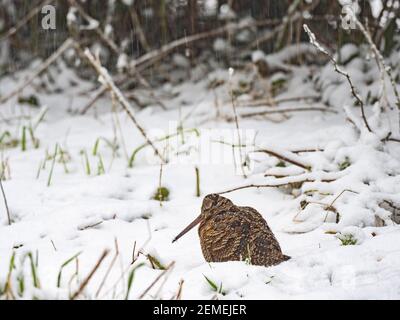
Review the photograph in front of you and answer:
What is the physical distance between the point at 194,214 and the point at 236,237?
1.85ft

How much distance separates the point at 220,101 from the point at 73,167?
1434mm

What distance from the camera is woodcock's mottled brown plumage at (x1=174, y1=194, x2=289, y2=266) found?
1.93 m

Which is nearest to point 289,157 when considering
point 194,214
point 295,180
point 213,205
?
point 295,180

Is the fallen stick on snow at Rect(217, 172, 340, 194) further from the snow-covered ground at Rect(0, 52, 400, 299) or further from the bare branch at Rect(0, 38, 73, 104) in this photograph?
the bare branch at Rect(0, 38, 73, 104)

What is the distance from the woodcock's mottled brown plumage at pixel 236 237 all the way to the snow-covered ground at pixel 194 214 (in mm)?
55

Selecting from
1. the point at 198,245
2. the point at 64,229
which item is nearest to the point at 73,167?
the point at 64,229

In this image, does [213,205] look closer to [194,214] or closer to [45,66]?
[194,214]

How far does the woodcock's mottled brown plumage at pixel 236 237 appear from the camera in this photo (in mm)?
1926

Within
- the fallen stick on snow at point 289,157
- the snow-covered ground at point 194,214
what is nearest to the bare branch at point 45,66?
the snow-covered ground at point 194,214

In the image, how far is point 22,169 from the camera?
3248mm

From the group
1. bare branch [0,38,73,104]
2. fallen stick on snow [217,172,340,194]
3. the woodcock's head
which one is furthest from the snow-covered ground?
bare branch [0,38,73,104]

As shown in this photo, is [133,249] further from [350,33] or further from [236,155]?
[350,33]

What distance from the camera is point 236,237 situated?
1.96 metres

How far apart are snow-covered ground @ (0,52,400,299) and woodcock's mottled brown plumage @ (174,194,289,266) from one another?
0.18 feet
